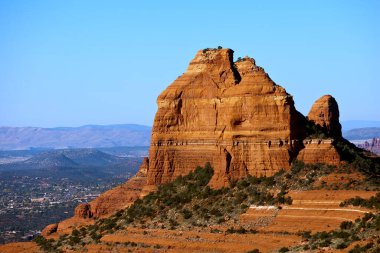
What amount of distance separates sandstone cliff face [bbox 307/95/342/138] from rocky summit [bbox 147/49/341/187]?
53.6 ft

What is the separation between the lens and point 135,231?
8688cm

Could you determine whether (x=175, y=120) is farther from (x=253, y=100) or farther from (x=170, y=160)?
(x=253, y=100)

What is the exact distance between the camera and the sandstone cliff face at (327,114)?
107 meters

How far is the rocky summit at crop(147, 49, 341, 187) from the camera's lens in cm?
8462

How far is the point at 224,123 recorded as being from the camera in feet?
290

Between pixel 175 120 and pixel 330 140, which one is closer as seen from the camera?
pixel 330 140

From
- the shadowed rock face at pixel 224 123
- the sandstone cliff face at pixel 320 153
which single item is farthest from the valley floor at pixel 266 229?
the shadowed rock face at pixel 224 123

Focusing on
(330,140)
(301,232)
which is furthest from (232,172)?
(301,232)

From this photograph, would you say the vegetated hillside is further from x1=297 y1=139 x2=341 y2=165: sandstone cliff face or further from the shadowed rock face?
the shadowed rock face

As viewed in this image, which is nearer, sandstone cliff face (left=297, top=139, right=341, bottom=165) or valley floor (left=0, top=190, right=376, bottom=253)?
valley floor (left=0, top=190, right=376, bottom=253)

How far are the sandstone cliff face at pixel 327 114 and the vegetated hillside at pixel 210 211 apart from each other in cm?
2044

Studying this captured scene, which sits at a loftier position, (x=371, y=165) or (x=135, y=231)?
(x=371, y=165)

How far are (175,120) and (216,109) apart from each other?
5132mm

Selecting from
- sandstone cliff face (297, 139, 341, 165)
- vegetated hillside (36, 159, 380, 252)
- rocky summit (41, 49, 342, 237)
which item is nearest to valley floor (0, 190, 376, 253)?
vegetated hillside (36, 159, 380, 252)
